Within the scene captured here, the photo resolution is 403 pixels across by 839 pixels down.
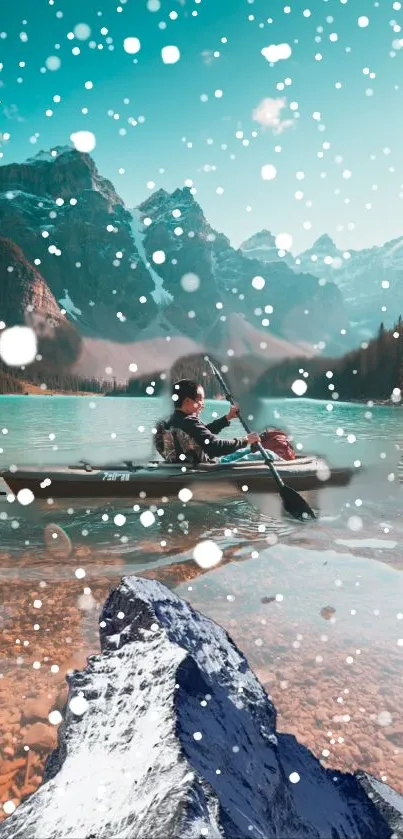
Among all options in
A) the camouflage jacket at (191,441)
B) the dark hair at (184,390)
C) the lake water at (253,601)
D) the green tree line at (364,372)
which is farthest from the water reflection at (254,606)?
the green tree line at (364,372)

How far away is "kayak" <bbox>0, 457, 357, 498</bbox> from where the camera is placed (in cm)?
1138

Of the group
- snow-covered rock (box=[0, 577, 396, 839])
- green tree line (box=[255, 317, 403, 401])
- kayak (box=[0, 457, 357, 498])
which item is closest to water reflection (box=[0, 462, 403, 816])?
kayak (box=[0, 457, 357, 498])

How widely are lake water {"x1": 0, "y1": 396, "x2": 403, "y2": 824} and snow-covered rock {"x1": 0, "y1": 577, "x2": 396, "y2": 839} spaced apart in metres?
1.46

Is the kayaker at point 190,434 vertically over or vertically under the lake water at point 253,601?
over

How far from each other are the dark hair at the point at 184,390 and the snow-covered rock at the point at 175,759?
26.1 ft

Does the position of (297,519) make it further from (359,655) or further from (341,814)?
(341,814)

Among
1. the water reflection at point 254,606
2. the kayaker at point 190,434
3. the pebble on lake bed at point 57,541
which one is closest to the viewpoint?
the water reflection at point 254,606

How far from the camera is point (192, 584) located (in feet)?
21.2

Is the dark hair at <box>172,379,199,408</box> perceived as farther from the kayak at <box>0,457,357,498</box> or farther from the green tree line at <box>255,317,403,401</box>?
the green tree line at <box>255,317,403,401</box>

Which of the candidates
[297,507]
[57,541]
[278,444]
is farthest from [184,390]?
[278,444]

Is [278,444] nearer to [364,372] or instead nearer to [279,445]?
[279,445]

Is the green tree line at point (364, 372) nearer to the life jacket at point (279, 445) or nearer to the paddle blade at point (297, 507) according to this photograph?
the life jacket at point (279, 445)

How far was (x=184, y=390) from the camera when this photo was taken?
10250 millimetres

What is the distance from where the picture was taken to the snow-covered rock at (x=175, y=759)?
4.61ft
